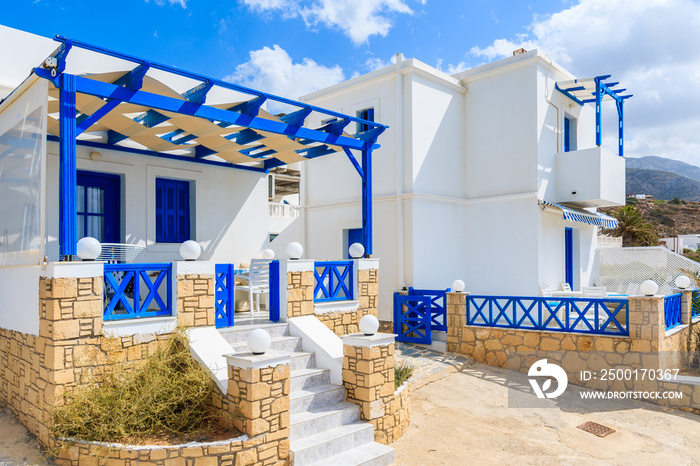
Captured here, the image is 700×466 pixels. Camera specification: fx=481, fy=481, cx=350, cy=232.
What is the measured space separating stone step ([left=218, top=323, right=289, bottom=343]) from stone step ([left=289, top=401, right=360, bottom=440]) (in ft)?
5.56

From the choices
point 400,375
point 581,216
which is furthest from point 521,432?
point 581,216

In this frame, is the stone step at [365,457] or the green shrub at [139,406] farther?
the stone step at [365,457]

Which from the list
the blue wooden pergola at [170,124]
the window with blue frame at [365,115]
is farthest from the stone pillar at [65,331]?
the window with blue frame at [365,115]

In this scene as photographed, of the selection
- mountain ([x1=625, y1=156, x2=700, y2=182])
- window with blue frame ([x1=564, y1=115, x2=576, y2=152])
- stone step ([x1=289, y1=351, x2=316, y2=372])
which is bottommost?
stone step ([x1=289, y1=351, x2=316, y2=372])

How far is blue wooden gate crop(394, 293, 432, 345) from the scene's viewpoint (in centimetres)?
1195

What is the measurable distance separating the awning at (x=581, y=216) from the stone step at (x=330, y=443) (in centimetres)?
892

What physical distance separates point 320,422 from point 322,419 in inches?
1.9

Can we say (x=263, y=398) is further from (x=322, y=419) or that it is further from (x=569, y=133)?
(x=569, y=133)

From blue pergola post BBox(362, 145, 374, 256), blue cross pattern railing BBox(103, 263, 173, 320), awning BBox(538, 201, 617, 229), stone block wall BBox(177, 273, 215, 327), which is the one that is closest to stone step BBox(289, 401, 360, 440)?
stone block wall BBox(177, 273, 215, 327)

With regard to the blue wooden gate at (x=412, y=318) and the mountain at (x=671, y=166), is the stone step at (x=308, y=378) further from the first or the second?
the mountain at (x=671, y=166)

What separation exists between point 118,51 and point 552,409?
30.3ft

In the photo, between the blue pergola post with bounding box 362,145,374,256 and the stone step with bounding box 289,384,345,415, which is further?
the blue pergola post with bounding box 362,145,374,256

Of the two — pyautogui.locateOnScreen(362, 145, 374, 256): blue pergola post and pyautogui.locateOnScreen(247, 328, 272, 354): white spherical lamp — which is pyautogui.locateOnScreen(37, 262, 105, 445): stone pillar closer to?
pyautogui.locateOnScreen(247, 328, 272, 354): white spherical lamp

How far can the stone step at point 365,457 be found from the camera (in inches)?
240
